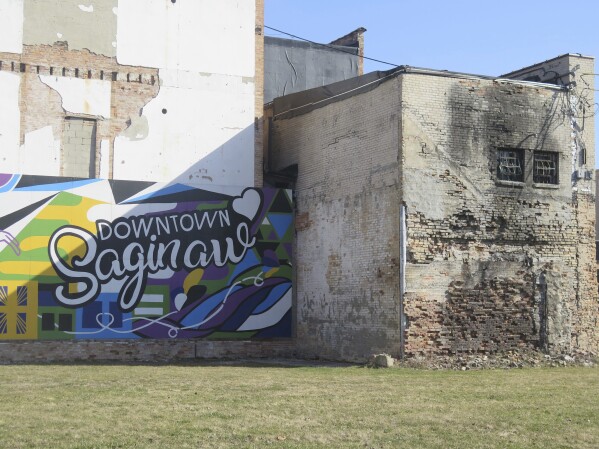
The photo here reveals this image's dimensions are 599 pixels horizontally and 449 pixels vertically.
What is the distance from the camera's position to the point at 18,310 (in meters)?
22.0

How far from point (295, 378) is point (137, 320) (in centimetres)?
650

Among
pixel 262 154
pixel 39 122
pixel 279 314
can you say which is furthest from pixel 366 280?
pixel 39 122

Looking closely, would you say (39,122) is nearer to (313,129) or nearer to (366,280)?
(313,129)

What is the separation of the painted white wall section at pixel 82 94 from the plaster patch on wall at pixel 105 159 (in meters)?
0.71

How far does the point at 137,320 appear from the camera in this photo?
2292cm

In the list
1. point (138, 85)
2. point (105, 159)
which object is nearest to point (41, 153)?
point (105, 159)

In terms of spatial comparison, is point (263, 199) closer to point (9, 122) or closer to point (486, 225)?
point (486, 225)

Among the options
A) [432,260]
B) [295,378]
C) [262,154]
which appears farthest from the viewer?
[262,154]

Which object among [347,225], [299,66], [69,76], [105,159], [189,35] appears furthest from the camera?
[299,66]

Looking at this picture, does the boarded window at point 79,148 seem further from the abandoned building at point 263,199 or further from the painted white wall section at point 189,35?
the painted white wall section at point 189,35

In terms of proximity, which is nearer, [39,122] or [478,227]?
[478,227]

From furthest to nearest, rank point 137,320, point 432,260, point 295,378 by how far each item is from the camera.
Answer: point 137,320 < point 432,260 < point 295,378

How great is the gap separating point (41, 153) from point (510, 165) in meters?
11.2

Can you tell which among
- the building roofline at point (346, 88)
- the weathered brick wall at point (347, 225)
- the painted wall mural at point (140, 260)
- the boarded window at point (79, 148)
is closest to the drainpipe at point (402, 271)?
the weathered brick wall at point (347, 225)
